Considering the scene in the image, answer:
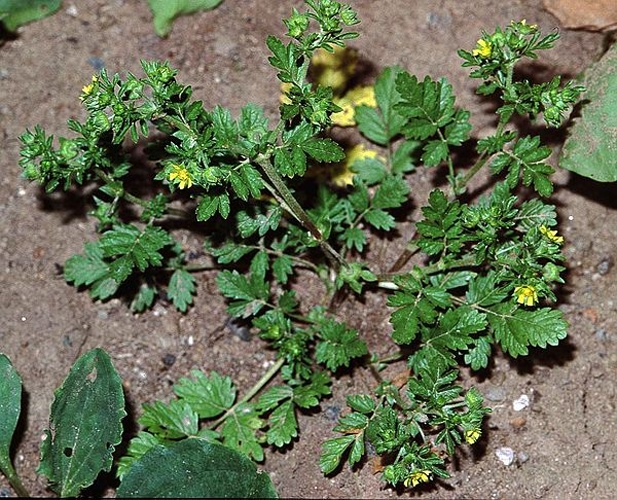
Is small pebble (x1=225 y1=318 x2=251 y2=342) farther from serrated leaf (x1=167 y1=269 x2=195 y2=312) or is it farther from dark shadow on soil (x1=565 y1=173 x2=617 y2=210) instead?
dark shadow on soil (x1=565 y1=173 x2=617 y2=210)

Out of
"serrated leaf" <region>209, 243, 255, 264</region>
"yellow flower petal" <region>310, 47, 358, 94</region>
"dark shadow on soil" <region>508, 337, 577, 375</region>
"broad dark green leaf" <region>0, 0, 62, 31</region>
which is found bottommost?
"dark shadow on soil" <region>508, 337, 577, 375</region>

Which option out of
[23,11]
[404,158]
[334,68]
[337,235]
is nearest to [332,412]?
[337,235]

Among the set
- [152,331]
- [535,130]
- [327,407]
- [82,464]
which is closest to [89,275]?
[152,331]

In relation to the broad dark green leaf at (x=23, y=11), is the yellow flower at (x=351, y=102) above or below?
below

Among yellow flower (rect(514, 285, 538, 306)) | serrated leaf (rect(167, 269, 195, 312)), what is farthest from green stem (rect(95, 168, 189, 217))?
yellow flower (rect(514, 285, 538, 306))

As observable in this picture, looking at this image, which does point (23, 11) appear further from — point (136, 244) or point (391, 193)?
point (391, 193)

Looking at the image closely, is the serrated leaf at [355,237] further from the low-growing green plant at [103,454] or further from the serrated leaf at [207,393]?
the low-growing green plant at [103,454]

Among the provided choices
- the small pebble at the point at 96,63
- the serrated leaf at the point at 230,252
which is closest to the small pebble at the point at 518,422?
the serrated leaf at the point at 230,252
